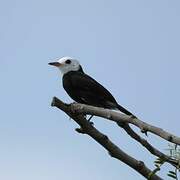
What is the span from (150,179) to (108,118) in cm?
50

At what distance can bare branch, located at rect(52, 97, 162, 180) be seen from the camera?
9.54 feet

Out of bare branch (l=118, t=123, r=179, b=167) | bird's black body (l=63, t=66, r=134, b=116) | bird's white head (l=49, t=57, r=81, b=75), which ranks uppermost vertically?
bird's white head (l=49, t=57, r=81, b=75)

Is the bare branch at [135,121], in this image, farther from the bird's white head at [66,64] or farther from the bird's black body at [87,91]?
the bird's white head at [66,64]

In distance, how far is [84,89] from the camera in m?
9.10

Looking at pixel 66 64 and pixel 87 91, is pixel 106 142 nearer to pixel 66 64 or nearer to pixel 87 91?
pixel 87 91

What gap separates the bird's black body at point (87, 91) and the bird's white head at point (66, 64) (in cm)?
64

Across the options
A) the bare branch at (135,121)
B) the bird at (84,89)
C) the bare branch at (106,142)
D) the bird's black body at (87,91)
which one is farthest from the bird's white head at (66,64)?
the bare branch at (135,121)

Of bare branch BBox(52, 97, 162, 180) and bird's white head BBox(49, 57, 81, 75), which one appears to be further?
bird's white head BBox(49, 57, 81, 75)

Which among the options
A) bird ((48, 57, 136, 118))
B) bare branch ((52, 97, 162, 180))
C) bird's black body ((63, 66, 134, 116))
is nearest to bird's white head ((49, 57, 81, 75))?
bird ((48, 57, 136, 118))

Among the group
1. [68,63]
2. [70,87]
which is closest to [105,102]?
[70,87]

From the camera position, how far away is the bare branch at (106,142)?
2.91 m

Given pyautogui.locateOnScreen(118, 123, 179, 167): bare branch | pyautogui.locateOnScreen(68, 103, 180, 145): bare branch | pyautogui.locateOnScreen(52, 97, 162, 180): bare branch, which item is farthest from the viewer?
pyautogui.locateOnScreen(52, 97, 162, 180): bare branch

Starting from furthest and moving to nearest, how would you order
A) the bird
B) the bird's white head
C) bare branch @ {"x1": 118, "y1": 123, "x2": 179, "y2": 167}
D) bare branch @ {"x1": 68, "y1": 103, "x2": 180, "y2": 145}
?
1. the bird's white head
2. the bird
3. bare branch @ {"x1": 118, "y1": 123, "x2": 179, "y2": 167}
4. bare branch @ {"x1": 68, "y1": 103, "x2": 180, "y2": 145}

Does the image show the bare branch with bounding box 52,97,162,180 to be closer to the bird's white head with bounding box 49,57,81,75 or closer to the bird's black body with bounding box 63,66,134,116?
the bird's black body with bounding box 63,66,134,116
